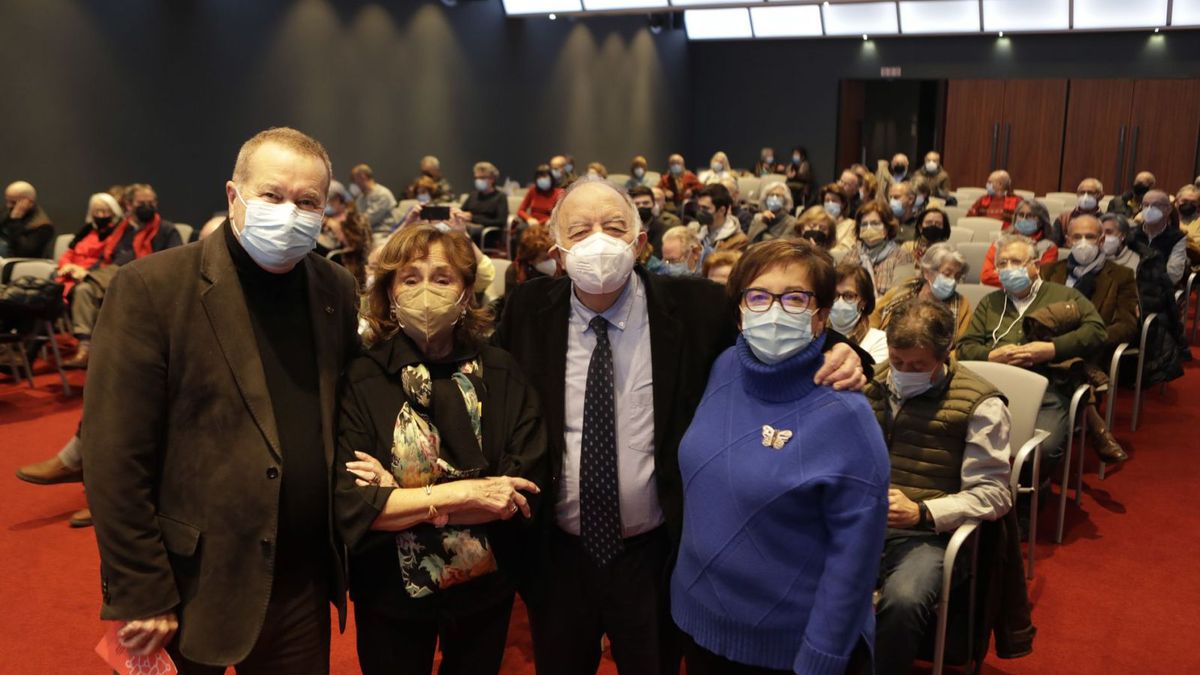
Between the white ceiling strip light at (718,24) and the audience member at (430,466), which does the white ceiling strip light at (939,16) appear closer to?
the white ceiling strip light at (718,24)

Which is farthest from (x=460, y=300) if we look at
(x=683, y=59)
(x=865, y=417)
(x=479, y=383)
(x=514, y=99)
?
(x=683, y=59)

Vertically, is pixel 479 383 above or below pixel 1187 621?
above

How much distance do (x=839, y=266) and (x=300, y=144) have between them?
2.60 m

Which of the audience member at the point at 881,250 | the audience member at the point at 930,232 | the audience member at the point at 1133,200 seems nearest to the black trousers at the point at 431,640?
the audience member at the point at 881,250

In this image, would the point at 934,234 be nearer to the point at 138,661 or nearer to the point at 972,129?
the point at 138,661

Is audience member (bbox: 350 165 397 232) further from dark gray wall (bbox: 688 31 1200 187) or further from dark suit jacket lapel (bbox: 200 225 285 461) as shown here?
dark gray wall (bbox: 688 31 1200 187)

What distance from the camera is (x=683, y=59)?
781 inches

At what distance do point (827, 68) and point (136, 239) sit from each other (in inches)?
549

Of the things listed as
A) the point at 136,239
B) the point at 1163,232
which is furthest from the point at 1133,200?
the point at 136,239

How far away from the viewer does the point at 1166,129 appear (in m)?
16.0

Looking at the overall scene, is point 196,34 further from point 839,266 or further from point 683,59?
point 683,59

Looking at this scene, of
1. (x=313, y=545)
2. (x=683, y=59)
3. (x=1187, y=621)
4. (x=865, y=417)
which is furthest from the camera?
(x=683, y=59)

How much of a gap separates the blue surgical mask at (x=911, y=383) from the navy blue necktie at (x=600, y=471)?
128 centimetres

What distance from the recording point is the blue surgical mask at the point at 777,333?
76.0 inches
